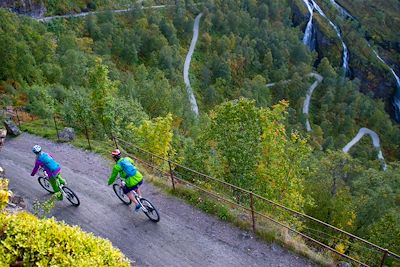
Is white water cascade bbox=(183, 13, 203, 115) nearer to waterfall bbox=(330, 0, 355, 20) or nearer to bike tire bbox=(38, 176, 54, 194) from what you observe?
waterfall bbox=(330, 0, 355, 20)

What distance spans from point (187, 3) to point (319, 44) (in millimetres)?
47354

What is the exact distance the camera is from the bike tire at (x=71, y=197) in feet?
50.8

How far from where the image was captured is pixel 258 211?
16281mm

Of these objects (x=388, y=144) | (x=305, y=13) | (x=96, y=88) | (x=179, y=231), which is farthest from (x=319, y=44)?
(x=179, y=231)

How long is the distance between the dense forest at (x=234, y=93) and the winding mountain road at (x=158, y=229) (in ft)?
19.9

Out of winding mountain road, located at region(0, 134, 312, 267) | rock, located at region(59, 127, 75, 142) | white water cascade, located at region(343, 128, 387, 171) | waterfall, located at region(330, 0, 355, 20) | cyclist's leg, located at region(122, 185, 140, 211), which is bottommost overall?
white water cascade, located at region(343, 128, 387, 171)

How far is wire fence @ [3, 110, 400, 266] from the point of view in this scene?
1252 centimetres

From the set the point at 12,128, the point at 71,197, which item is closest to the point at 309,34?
the point at 12,128

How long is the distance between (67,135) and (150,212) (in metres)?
10.6

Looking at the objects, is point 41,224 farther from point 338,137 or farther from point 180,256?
point 338,137

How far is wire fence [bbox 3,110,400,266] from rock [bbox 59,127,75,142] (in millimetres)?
914

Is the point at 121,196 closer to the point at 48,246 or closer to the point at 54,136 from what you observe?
the point at 48,246

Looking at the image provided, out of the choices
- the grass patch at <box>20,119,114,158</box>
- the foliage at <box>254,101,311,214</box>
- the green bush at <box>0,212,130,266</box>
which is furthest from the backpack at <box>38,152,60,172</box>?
the foliage at <box>254,101,311,214</box>

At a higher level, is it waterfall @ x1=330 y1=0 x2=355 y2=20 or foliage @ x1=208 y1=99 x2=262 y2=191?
foliage @ x1=208 y1=99 x2=262 y2=191
